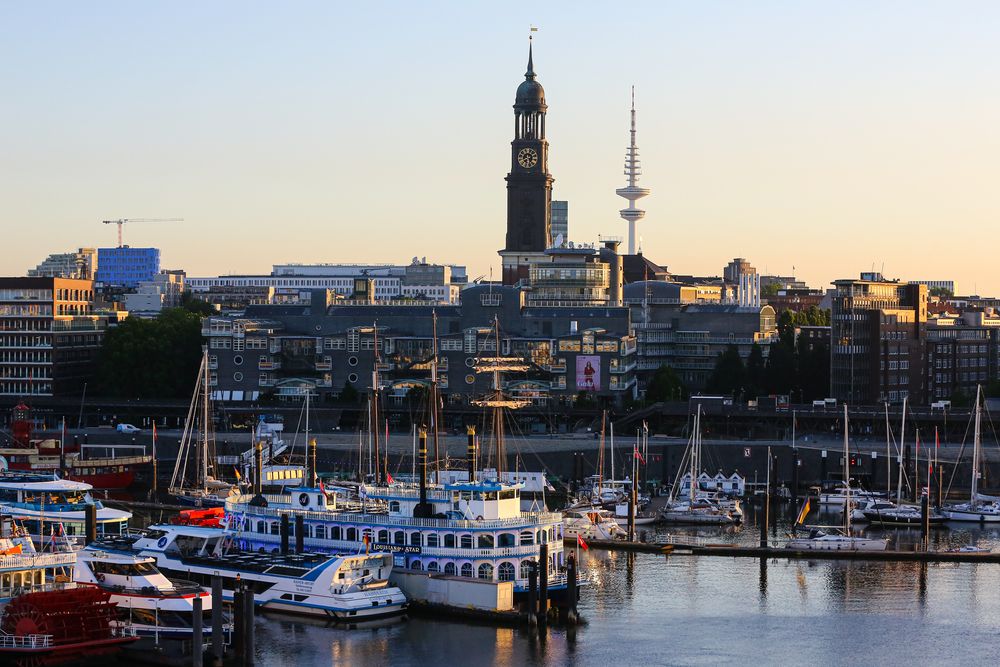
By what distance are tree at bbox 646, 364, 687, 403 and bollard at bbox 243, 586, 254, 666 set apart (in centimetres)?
8408

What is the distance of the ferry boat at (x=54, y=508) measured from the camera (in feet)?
274

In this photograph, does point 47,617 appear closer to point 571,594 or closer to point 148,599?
point 148,599

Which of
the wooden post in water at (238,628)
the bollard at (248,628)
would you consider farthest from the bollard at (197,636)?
the wooden post in water at (238,628)

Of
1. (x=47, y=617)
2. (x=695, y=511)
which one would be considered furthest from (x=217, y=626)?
(x=695, y=511)

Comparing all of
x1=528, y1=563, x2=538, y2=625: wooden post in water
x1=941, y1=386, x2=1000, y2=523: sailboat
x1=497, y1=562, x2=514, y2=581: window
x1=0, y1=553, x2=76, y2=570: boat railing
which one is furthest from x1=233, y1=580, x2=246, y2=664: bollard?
x1=941, y1=386, x2=1000, y2=523: sailboat

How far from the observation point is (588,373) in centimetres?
14412

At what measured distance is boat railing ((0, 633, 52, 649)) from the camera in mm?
59406

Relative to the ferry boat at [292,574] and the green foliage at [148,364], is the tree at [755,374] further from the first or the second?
the ferry boat at [292,574]

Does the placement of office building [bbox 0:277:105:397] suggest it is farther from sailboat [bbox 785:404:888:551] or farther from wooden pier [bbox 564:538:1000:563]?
sailboat [bbox 785:404:888:551]

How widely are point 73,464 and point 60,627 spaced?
52665 millimetres

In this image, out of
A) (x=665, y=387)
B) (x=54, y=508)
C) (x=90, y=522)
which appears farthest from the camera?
(x=665, y=387)

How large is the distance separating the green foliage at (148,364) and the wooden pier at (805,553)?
70.3 m

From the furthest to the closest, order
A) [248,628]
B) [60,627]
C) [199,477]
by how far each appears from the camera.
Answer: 1. [199,477]
2. [248,628]
3. [60,627]

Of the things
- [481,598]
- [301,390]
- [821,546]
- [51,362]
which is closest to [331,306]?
[301,390]
